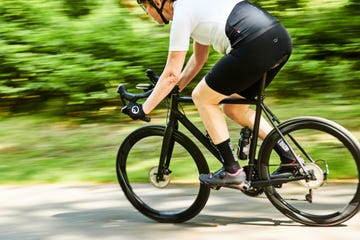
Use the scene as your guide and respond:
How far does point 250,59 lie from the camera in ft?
13.3

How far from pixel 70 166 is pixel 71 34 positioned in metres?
2.66

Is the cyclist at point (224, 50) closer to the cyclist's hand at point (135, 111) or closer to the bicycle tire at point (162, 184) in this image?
the cyclist's hand at point (135, 111)

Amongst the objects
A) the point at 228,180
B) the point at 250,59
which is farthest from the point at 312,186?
the point at 250,59

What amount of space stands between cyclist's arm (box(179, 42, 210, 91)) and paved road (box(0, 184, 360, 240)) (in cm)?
105

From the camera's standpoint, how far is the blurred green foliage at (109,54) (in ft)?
26.1

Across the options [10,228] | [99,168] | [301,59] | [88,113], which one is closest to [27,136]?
[88,113]

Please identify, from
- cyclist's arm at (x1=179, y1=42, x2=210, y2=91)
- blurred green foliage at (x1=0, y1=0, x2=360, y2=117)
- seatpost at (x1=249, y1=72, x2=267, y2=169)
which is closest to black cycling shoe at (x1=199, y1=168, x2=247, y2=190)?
seatpost at (x1=249, y1=72, x2=267, y2=169)

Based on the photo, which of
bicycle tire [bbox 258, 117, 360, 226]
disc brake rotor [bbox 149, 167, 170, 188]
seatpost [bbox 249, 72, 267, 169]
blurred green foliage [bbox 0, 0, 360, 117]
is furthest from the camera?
blurred green foliage [bbox 0, 0, 360, 117]

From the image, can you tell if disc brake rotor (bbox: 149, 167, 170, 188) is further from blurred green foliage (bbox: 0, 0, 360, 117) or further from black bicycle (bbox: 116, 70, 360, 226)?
blurred green foliage (bbox: 0, 0, 360, 117)

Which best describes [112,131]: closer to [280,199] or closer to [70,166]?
[70,166]

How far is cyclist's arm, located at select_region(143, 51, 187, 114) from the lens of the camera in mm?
4129

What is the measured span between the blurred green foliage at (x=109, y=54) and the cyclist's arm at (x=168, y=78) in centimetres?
377

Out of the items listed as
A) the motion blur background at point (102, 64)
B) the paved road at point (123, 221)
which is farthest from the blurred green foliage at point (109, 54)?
the paved road at point (123, 221)

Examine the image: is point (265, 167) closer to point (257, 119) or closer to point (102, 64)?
point (257, 119)
